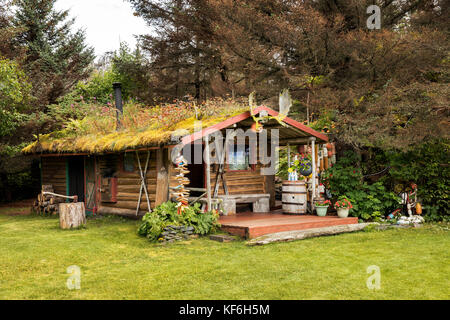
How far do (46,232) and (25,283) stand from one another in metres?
4.55

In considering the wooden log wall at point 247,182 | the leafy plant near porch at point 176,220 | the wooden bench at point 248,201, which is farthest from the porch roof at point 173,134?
the wooden bench at point 248,201

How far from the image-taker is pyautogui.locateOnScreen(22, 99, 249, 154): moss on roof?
9805mm

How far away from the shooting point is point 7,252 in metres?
7.65

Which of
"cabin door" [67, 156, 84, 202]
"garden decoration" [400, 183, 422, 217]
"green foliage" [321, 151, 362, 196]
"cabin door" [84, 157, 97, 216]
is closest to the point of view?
"garden decoration" [400, 183, 422, 217]

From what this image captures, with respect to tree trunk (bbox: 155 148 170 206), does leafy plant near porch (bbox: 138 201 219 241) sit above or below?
below

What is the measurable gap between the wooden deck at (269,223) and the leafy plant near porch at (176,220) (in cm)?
35

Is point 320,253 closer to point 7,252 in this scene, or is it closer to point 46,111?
point 7,252

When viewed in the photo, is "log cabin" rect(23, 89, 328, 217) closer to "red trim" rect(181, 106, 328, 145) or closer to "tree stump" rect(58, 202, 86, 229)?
"red trim" rect(181, 106, 328, 145)

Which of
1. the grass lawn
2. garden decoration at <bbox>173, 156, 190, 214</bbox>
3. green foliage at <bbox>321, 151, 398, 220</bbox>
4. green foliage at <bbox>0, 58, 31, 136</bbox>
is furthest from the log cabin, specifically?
the grass lawn

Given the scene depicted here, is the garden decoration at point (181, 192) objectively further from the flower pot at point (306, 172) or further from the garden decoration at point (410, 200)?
the garden decoration at point (410, 200)

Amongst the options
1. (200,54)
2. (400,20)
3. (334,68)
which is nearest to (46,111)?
(200,54)

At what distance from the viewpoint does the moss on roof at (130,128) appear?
9.80 m

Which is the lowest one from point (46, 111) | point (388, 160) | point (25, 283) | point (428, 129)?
point (25, 283)

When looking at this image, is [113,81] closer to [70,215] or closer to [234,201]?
[70,215]
